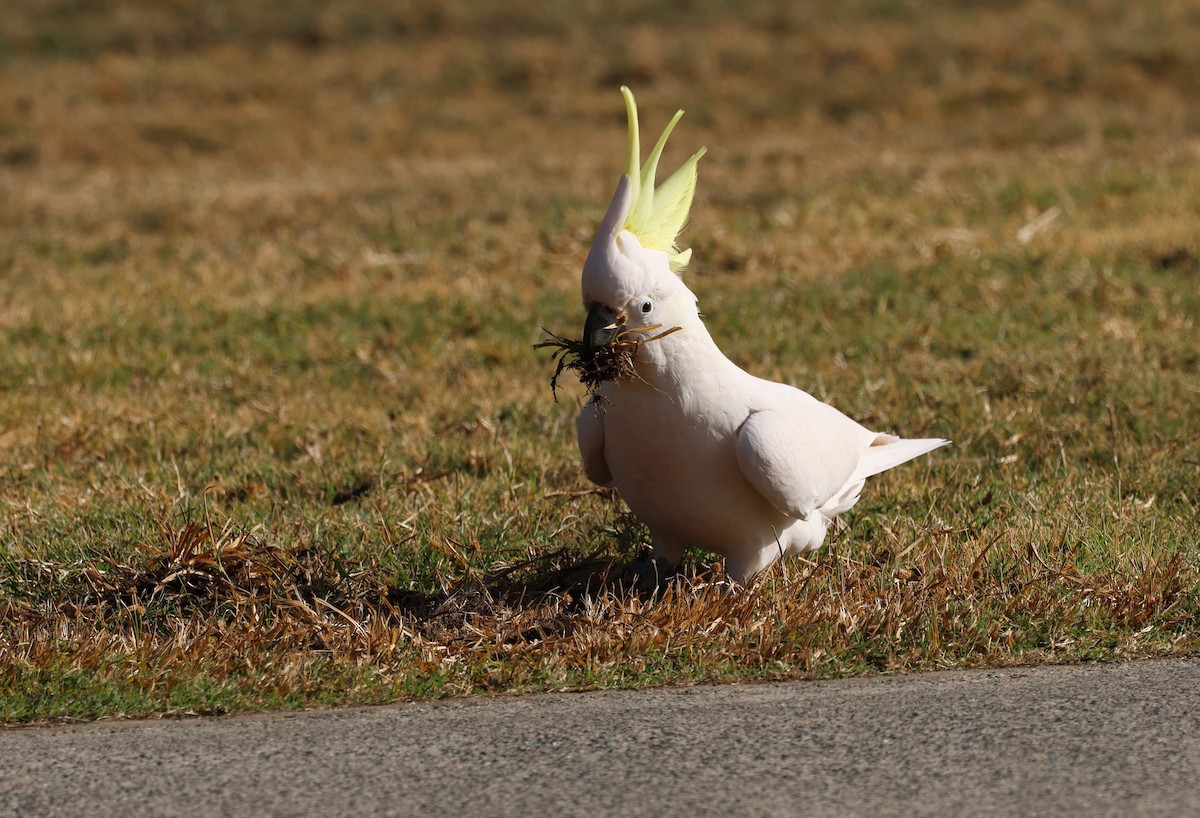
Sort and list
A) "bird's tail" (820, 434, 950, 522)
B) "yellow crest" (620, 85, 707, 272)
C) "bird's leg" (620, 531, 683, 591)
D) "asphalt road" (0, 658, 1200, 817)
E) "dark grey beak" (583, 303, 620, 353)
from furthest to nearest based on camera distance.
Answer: "bird's tail" (820, 434, 950, 522) < "bird's leg" (620, 531, 683, 591) < "yellow crest" (620, 85, 707, 272) < "dark grey beak" (583, 303, 620, 353) < "asphalt road" (0, 658, 1200, 817)

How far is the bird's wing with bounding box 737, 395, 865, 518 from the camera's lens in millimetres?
3805

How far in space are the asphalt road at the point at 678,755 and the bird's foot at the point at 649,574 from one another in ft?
2.51

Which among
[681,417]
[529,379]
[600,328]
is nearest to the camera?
[600,328]

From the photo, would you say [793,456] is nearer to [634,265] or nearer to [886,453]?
[634,265]

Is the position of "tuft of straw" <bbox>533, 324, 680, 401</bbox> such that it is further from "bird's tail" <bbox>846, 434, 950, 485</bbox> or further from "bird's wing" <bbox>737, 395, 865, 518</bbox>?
"bird's tail" <bbox>846, 434, 950, 485</bbox>

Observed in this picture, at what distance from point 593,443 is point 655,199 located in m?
0.76

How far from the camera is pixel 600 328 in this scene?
3.62 m

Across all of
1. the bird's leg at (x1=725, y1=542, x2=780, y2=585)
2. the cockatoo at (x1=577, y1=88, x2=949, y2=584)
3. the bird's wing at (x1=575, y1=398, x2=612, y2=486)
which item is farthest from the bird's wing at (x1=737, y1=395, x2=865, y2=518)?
the bird's wing at (x1=575, y1=398, x2=612, y2=486)

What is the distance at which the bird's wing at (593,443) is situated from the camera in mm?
4172

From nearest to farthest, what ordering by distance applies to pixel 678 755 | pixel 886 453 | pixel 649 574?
pixel 678 755
pixel 649 574
pixel 886 453

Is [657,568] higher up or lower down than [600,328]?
lower down

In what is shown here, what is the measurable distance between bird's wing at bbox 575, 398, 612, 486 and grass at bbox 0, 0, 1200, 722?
31cm

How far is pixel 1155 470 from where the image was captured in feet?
17.2

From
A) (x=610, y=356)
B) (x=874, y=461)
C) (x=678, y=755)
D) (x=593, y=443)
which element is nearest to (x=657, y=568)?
(x=593, y=443)
